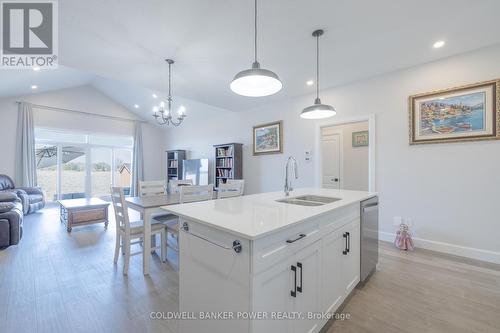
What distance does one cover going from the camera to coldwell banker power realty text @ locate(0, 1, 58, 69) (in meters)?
2.31

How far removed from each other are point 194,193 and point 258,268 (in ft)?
6.13

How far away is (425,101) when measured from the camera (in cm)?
302

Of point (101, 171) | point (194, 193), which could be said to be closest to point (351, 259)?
point (194, 193)

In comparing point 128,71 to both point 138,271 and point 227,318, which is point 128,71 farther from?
point 227,318

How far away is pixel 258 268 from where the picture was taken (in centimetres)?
100

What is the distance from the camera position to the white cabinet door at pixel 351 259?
1776 mm

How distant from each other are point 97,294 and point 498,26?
4902mm

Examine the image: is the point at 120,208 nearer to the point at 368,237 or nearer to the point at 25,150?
the point at 368,237

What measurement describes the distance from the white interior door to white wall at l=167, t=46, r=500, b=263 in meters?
1.43

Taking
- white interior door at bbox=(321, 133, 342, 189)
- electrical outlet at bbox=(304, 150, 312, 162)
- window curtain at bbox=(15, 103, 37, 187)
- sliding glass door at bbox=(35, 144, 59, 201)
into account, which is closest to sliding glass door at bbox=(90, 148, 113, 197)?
sliding glass door at bbox=(35, 144, 59, 201)

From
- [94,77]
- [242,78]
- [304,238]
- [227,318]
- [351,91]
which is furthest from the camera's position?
[94,77]

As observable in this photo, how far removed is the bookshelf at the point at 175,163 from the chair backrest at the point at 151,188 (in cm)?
397

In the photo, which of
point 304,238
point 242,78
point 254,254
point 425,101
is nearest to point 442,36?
point 425,101

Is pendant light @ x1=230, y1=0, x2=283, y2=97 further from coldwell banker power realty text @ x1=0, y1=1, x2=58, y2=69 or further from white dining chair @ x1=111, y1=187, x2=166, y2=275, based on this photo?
coldwell banker power realty text @ x1=0, y1=1, x2=58, y2=69
